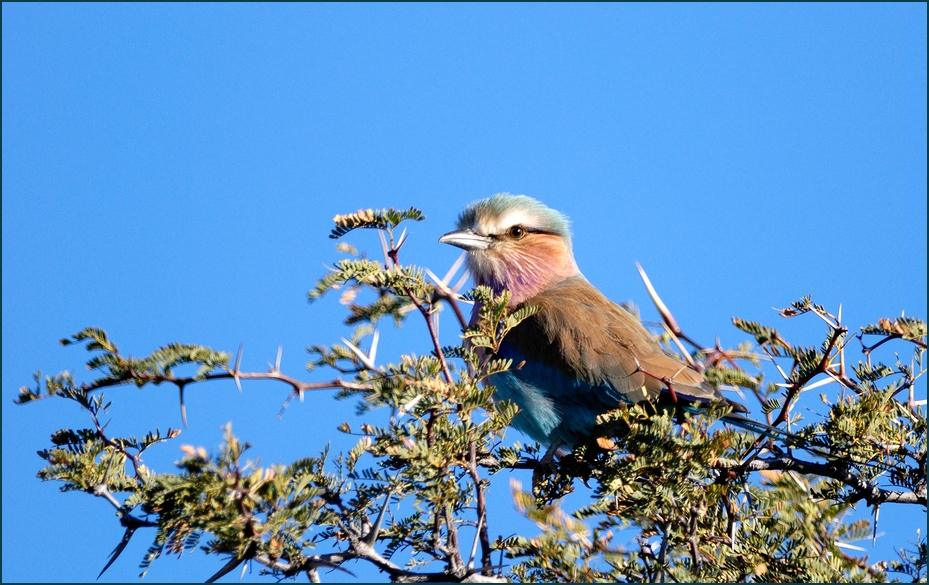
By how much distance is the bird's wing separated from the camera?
4344mm

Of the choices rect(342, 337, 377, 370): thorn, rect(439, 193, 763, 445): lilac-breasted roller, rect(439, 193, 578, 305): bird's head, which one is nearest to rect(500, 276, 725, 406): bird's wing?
rect(439, 193, 763, 445): lilac-breasted roller

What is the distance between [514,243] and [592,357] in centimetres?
161

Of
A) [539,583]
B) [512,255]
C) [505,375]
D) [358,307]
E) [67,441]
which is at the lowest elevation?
[539,583]

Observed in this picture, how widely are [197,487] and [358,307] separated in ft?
3.62

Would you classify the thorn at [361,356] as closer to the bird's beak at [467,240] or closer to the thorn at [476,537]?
the thorn at [476,537]

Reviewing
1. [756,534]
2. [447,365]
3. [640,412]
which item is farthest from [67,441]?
[756,534]

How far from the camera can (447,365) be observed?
304 centimetres

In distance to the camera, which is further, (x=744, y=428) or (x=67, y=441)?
(x=744, y=428)

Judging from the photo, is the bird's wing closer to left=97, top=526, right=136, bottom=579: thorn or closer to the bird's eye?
the bird's eye

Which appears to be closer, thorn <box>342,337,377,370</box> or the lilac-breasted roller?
thorn <box>342,337,377,370</box>

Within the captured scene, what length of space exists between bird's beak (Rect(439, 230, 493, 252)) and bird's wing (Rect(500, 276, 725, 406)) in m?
1.04

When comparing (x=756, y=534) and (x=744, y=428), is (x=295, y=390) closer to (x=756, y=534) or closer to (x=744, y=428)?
(x=756, y=534)

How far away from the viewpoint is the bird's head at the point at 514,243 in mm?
5922

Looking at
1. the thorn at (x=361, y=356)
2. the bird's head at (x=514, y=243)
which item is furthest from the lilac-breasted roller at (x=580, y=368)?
the thorn at (x=361, y=356)
